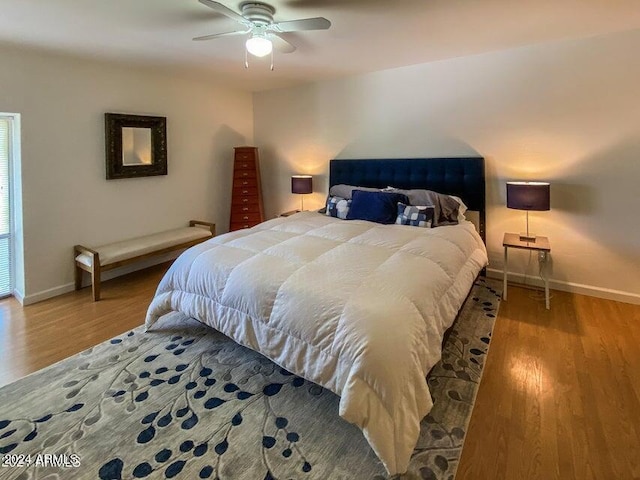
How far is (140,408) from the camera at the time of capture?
1.98 m

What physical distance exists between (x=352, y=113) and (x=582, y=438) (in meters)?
3.95

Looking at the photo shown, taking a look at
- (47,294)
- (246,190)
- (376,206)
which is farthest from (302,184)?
(47,294)

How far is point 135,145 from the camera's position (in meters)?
4.16

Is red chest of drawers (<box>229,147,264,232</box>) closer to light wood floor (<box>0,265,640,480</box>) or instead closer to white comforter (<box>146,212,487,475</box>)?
light wood floor (<box>0,265,640,480</box>)

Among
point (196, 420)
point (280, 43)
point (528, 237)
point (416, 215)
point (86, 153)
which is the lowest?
point (196, 420)

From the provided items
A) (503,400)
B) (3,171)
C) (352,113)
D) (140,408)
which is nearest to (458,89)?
(352,113)

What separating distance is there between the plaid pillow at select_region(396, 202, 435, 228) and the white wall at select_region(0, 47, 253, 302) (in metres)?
2.95

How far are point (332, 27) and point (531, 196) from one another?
227cm

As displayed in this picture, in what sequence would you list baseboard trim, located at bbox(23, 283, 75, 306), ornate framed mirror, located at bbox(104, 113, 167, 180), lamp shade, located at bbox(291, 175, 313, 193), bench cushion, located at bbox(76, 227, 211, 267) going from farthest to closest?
lamp shade, located at bbox(291, 175, 313, 193)
ornate framed mirror, located at bbox(104, 113, 167, 180)
bench cushion, located at bbox(76, 227, 211, 267)
baseboard trim, located at bbox(23, 283, 75, 306)

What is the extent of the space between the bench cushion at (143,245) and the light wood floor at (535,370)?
37 centimetres

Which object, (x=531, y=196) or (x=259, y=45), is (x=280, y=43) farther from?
(x=531, y=196)

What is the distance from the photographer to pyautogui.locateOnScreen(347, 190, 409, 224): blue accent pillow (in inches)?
143

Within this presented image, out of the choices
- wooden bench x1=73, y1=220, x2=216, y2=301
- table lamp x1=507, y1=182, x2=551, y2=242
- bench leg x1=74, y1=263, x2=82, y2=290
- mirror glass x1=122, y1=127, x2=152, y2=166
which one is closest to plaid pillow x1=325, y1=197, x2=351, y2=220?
table lamp x1=507, y1=182, x2=551, y2=242

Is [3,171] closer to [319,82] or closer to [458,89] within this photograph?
[319,82]
